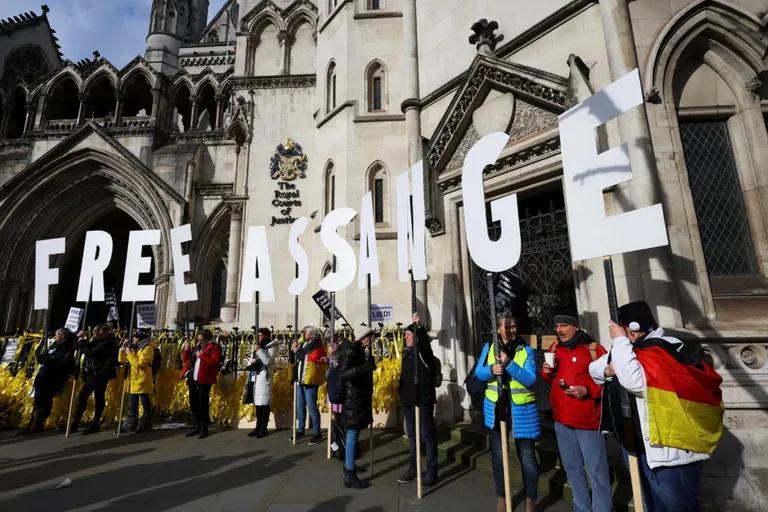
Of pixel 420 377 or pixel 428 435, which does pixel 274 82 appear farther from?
pixel 428 435

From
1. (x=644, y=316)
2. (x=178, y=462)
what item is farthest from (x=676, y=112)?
(x=178, y=462)

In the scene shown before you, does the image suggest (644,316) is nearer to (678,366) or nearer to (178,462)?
(678,366)

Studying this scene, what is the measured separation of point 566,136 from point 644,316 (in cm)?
171

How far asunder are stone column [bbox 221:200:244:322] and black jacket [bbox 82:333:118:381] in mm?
6474

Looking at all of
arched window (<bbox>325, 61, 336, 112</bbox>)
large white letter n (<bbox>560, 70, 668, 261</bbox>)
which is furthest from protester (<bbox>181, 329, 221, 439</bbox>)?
arched window (<bbox>325, 61, 336, 112</bbox>)

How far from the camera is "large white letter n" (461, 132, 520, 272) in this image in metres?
3.48

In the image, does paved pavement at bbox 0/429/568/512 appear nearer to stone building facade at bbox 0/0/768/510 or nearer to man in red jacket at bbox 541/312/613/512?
man in red jacket at bbox 541/312/613/512

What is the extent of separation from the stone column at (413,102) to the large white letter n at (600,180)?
429cm

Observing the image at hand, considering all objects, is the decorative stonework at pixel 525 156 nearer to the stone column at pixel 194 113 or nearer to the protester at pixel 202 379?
the protester at pixel 202 379

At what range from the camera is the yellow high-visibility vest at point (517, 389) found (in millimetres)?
3408

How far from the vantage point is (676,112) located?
4961 millimetres

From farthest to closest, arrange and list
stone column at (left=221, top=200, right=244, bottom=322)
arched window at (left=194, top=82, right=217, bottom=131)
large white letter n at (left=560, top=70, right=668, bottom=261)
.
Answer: arched window at (left=194, top=82, right=217, bottom=131) < stone column at (left=221, top=200, right=244, bottom=322) < large white letter n at (left=560, top=70, right=668, bottom=261)

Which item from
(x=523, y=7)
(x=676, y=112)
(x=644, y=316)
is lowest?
(x=644, y=316)

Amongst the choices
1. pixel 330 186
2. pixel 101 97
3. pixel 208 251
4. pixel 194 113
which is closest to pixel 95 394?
pixel 330 186
